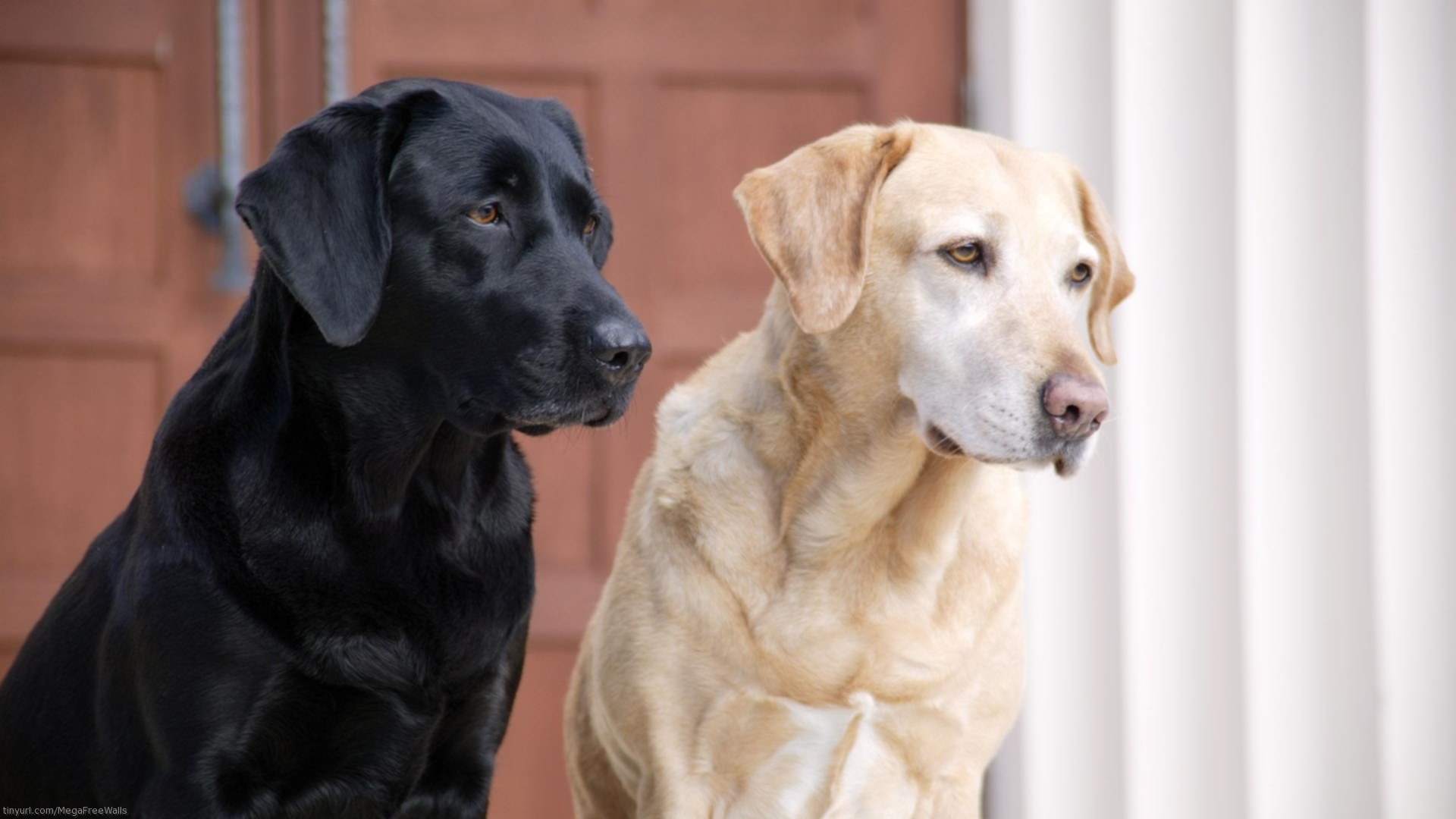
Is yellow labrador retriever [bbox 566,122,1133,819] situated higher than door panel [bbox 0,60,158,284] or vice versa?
door panel [bbox 0,60,158,284]

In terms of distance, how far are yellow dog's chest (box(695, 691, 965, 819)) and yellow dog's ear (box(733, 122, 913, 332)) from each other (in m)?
0.56

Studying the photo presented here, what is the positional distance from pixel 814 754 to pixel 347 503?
0.76 meters

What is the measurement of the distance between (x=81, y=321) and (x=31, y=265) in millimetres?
169

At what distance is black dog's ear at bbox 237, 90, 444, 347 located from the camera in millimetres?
1603

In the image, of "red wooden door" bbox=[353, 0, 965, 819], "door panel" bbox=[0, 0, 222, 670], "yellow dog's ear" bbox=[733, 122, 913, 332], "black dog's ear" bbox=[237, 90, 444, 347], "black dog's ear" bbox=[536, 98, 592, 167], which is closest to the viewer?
"black dog's ear" bbox=[237, 90, 444, 347]

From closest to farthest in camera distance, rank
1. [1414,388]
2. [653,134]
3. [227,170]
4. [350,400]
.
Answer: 1. [350,400]
2. [1414,388]
3. [227,170]
4. [653,134]

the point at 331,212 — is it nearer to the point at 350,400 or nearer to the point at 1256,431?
the point at 350,400


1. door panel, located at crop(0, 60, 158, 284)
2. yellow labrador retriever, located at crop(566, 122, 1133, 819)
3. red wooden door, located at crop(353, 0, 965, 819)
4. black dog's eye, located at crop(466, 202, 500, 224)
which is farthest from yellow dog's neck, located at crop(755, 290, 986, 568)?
door panel, located at crop(0, 60, 158, 284)

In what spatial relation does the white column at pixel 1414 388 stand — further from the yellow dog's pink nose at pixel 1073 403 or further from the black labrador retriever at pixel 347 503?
the black labrador retriever at pixel 347 503

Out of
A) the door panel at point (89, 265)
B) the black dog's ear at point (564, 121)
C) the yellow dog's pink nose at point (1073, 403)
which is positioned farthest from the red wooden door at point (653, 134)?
the yellow dog's pink nose at point (1073, 403)

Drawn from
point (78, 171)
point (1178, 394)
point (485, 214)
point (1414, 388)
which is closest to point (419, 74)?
point (78, 171)

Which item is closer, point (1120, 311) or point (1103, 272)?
point (1103, 272)

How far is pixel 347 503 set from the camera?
1.75 m

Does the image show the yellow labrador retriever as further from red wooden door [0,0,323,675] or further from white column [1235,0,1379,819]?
red wooden door [0,0,323,675]
